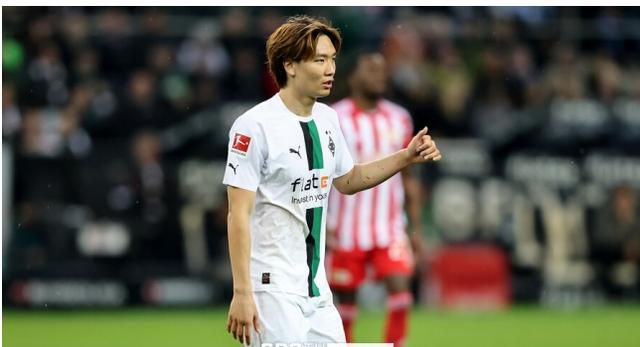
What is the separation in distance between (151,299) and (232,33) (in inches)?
140

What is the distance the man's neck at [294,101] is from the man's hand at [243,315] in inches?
36.2

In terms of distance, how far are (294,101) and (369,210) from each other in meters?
4.12

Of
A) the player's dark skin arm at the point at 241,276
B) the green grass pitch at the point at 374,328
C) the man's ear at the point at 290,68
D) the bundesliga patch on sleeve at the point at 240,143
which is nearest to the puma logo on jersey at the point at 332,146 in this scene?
the man's ear at the point at 290,68

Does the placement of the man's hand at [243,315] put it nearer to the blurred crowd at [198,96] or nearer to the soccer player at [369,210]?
the soccer player at [369,210]

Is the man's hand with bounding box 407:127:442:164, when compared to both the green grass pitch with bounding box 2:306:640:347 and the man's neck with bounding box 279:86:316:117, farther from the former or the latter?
the green grass pitch with bounding box 2:306:640:347

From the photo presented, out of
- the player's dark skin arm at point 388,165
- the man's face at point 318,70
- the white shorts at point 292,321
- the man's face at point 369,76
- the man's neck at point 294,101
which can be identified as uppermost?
the man's face at point 369,76

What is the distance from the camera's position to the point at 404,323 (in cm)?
975

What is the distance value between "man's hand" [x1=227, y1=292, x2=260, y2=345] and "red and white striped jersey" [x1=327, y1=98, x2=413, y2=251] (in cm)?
436

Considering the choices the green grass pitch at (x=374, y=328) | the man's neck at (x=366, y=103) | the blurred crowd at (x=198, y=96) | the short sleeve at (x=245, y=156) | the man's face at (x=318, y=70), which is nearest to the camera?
the short sleeve at (x=245, y=156)

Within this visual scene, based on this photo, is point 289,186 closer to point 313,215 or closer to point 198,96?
point 313,215

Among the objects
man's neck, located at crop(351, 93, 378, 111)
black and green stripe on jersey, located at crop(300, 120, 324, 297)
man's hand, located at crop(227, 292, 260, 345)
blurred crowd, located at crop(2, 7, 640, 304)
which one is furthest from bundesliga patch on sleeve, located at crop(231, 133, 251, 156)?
blurred crowd, located at crop(2, 7, 640, 304)

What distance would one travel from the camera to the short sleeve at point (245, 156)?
19.8ft

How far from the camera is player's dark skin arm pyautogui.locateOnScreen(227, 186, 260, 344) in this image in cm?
587
